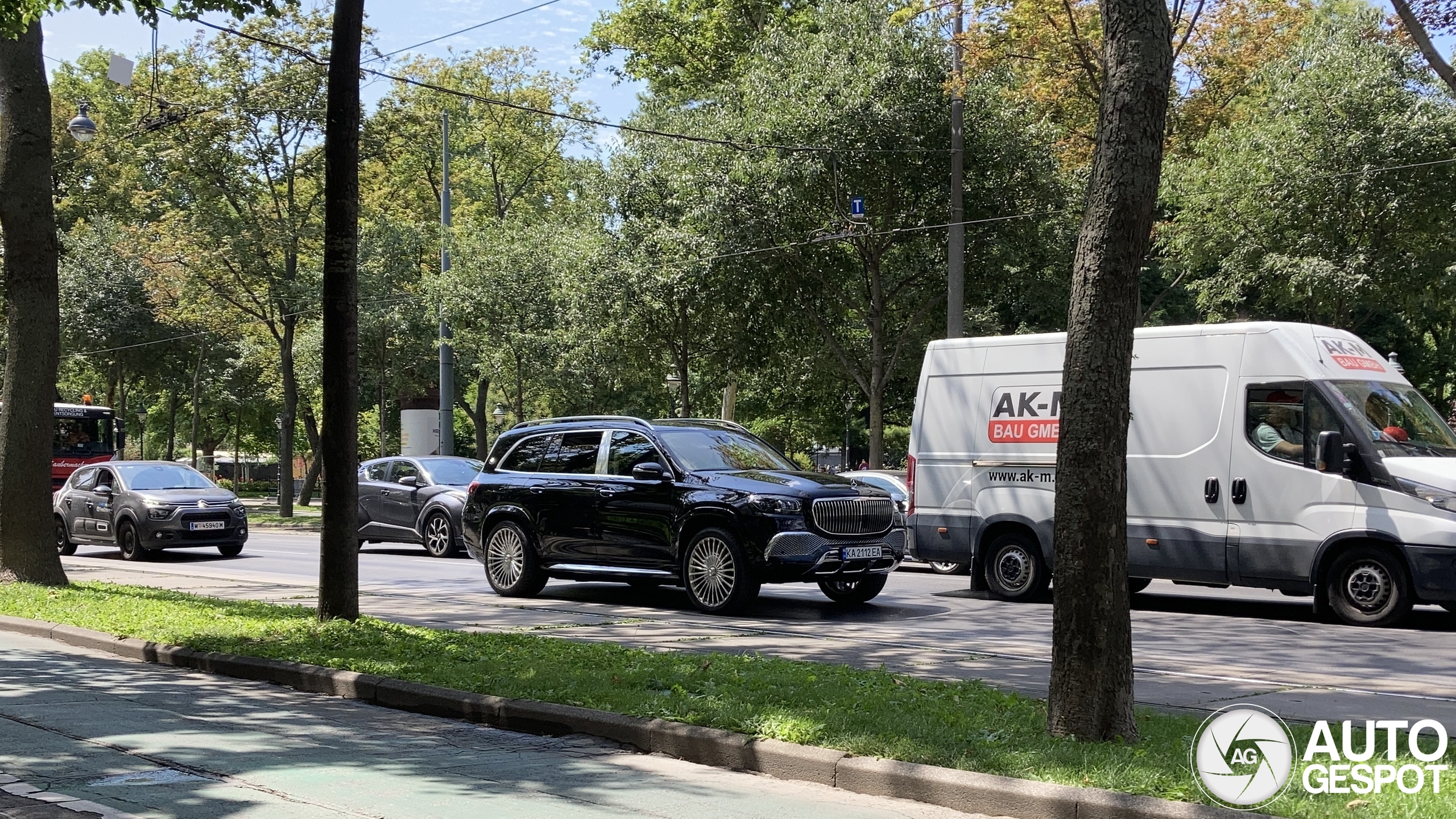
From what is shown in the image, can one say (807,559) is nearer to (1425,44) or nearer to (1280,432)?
(1280,432)

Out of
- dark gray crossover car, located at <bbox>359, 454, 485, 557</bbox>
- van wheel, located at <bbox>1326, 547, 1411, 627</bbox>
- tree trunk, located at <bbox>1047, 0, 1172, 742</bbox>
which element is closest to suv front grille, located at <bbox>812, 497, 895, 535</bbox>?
van wheel, located at <bbox>1326, 547, 1411, 627</bbox>

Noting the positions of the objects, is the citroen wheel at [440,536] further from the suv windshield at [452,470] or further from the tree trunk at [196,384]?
the tree trunk at [196,384]

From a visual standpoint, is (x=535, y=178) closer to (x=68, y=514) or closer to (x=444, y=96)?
(x=444, y=96)

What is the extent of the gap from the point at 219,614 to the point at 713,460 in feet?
16.6

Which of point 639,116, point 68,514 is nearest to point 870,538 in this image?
point 68,514

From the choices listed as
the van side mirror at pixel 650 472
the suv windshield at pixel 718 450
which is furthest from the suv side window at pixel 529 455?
the suv windshield at pixel 718 450

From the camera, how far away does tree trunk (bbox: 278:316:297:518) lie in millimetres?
35312

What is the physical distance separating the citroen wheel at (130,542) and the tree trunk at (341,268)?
41.8 ft

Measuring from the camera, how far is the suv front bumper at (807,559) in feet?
41.2

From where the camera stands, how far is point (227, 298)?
35062mm

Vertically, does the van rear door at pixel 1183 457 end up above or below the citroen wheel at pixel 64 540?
above

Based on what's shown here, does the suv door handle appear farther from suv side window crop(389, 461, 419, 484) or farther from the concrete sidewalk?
suv side window crop(389, 461, 419, 484)

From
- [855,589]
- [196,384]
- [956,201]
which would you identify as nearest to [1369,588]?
[855,589]

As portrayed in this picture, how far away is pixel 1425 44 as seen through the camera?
12.3m
